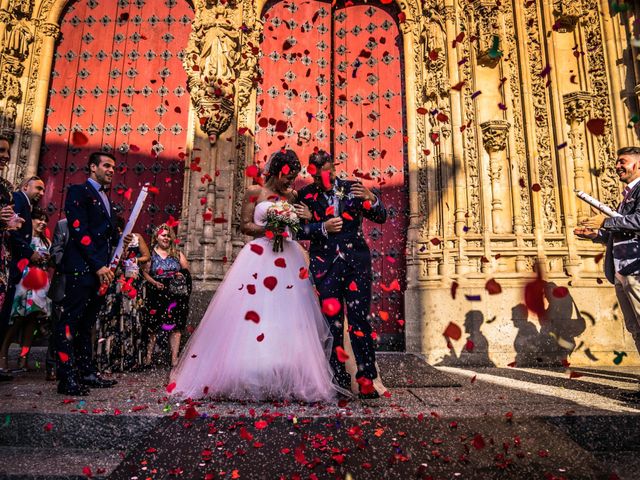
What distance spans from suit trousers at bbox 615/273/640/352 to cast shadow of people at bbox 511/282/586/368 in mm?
1618

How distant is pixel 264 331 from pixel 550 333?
3.92 meters

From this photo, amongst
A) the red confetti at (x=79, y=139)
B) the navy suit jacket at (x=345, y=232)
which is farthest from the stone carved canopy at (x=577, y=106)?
the red confetti at (x=79, y=139)

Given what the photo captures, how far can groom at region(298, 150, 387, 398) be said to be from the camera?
292 cm

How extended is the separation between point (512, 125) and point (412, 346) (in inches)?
131

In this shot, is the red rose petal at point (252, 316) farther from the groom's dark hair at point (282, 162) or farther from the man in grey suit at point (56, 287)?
the man in grey suit at point (56, 287)

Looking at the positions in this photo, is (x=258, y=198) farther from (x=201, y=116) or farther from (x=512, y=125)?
(x=512, y=125)

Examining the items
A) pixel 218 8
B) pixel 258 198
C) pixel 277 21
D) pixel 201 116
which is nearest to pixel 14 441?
pixel 258 198

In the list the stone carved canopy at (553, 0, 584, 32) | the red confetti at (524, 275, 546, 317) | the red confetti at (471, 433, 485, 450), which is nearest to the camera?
the red confetti at (471, 433, 485, 450)

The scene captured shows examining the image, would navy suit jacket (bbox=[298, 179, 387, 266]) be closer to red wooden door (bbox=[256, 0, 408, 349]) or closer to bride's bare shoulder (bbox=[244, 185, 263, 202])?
bride's bare shoulder (bbox=[244, 185, 263, 202])

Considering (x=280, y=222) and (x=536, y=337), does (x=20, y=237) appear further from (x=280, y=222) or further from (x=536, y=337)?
(x=536, y=337)

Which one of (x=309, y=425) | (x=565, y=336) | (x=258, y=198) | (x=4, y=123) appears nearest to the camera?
(x=309, y=425)

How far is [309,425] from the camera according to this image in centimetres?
226

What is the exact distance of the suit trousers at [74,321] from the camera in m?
2.96

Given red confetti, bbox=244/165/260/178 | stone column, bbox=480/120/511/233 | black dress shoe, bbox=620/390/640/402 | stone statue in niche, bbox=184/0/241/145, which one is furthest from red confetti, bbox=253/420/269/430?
stone statue in niche, bbox=184/0/241/145
